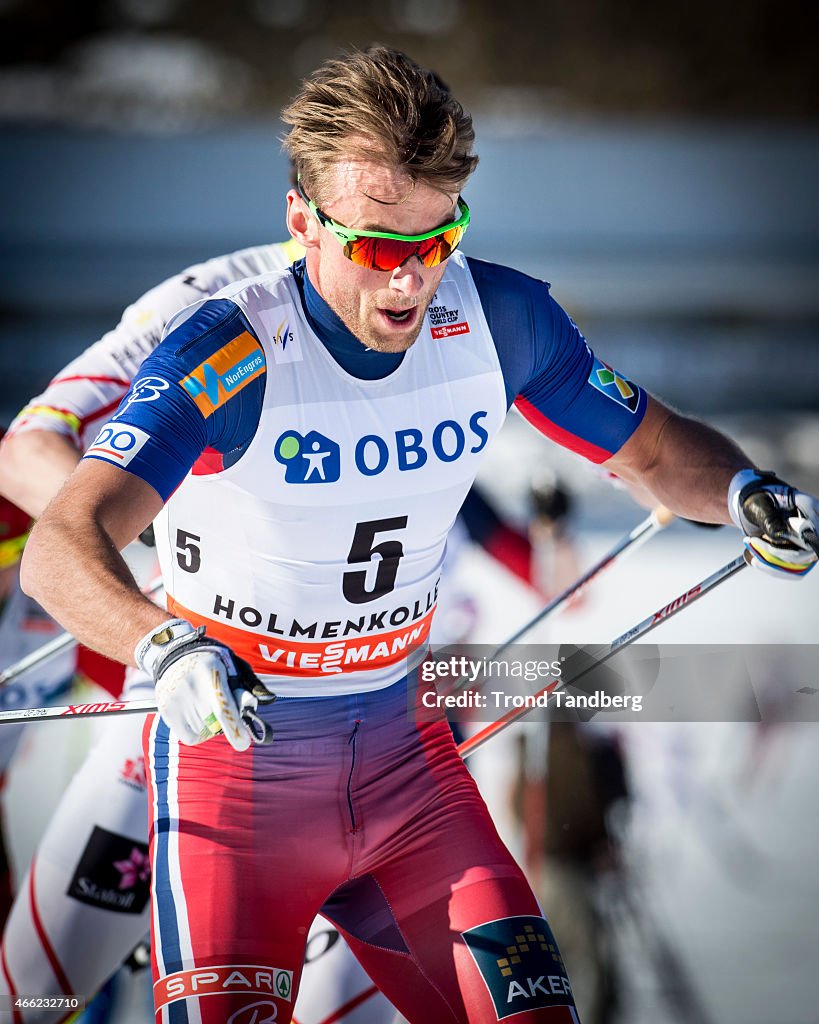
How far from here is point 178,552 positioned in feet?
6.31

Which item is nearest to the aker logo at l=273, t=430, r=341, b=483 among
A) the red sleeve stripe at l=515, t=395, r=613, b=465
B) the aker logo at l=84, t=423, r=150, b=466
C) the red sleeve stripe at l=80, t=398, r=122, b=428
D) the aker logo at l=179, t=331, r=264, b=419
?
the aker logo at l=179, t=331, r=264, b=419

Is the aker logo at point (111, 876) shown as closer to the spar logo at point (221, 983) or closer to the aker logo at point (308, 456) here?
the spar logo at point (221, 983)

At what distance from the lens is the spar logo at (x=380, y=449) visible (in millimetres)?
1793

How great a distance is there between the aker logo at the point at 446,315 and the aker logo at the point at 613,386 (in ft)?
0.88

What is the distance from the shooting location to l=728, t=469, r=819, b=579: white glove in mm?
1955

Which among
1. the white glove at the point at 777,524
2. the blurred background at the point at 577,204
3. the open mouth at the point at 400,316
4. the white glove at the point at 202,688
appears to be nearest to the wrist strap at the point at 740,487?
the white glove at the point at 777,524

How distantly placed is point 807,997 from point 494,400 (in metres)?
2.09

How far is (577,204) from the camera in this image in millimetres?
15109

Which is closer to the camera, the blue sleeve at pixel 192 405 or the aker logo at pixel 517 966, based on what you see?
the blue sleeve at pixel 192 405

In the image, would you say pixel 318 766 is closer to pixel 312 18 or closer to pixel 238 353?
pixel 238 353

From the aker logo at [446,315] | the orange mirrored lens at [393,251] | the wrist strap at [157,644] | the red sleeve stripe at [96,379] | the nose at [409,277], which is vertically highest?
the red sleeve stripe at [96,379]

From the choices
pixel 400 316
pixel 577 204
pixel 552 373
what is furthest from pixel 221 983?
pixel 577 204

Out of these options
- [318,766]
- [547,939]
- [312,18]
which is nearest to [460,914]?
[547,939]

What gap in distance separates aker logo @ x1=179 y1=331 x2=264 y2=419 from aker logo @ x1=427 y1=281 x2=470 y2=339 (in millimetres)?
305
